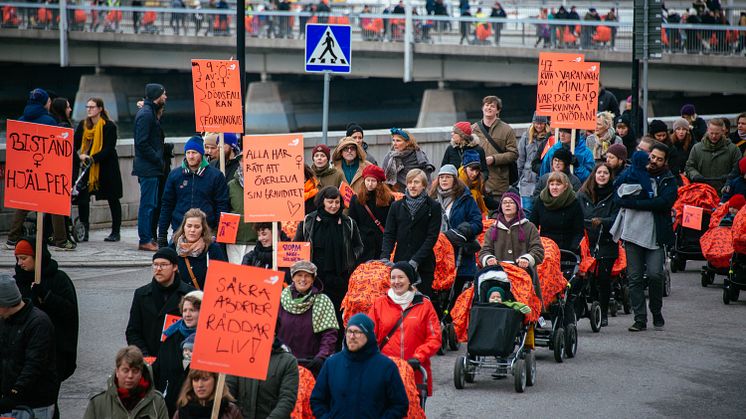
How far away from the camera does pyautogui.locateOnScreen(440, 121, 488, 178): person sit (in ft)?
48.6

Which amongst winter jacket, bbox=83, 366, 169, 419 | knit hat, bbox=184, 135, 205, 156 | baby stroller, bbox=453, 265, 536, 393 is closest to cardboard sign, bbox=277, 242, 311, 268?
baby stroller, bbox=453, 265, 536, 393

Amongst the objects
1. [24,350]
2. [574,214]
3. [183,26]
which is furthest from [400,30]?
[24,350]

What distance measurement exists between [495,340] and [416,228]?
4.93 feet

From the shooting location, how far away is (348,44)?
635 inches

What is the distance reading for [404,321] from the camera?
945 centimetres

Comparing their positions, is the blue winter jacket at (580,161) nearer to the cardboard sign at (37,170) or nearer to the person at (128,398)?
the cardboard sign at (37,170)

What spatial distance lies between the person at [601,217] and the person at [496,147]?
9.07ft

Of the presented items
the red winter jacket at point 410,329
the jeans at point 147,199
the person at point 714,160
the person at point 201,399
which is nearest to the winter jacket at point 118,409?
the person at point 201,399

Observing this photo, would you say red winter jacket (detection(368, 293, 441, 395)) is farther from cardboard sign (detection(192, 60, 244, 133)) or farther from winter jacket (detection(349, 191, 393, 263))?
cardboard sign (detection(192, 60, 244, 133))

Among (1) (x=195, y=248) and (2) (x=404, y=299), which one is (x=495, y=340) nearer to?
(2) (x=404, y=299)

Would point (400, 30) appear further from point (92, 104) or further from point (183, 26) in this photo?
point (92, 104)

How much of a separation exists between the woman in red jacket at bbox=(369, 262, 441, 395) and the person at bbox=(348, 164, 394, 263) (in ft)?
8.88

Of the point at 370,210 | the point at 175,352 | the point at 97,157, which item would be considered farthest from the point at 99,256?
the point at 175,352

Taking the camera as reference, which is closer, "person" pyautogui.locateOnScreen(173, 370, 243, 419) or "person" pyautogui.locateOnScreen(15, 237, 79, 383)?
"person" pyautogui.locateOnScreen(173, 370, 243, 419)
